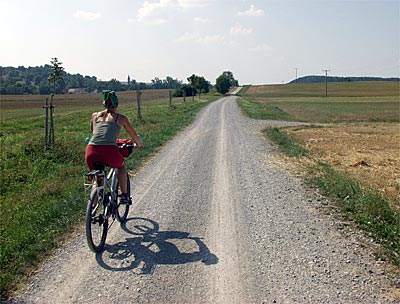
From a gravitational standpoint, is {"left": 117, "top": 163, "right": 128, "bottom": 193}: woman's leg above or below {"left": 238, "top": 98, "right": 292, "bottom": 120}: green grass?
below

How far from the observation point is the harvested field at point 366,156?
30.2 ft

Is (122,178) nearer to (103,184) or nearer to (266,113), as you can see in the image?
(103,184)

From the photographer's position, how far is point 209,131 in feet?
62.0

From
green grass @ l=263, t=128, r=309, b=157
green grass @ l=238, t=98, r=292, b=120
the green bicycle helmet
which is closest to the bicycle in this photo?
the green bicycle helmet

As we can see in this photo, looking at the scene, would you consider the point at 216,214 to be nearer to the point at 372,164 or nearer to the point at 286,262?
the point at 286,262

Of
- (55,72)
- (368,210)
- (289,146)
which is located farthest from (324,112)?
(368,210)

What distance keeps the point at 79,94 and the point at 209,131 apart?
222 ft

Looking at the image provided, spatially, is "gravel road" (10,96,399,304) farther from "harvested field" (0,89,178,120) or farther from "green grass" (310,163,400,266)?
"harvested field" (0,89,178,120)

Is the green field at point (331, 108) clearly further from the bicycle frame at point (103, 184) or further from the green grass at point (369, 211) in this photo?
the bicycle frame at point (103, 184)

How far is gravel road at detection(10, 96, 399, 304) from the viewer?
379 cm

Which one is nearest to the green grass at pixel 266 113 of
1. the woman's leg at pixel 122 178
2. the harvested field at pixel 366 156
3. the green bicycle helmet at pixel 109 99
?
the harvested field at pixel 366 156

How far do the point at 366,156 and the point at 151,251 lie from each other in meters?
10.4

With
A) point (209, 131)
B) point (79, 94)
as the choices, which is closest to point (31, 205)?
point (209, 131)

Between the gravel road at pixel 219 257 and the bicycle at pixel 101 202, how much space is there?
20 centimetres
